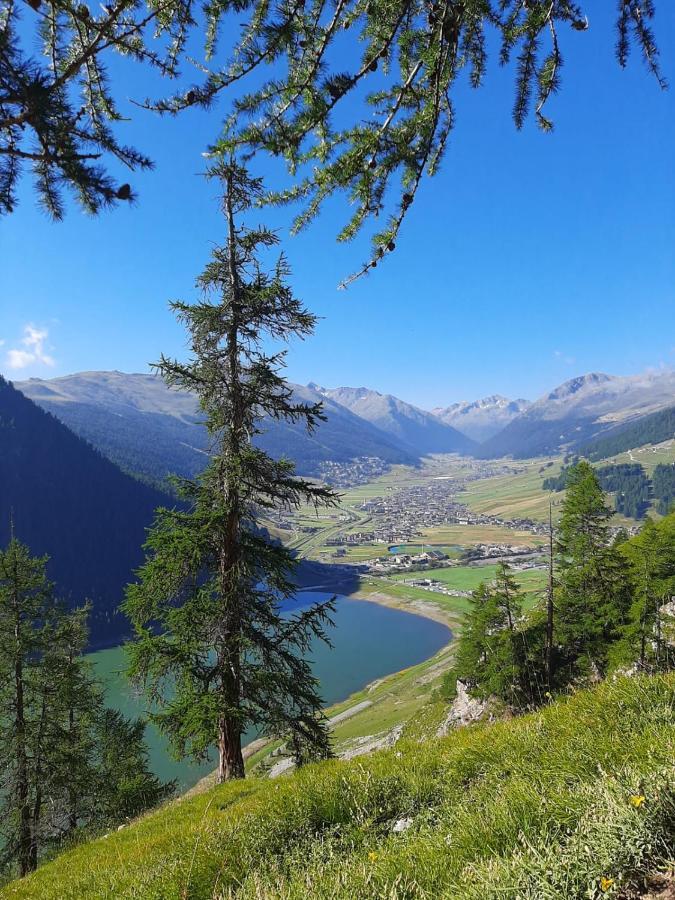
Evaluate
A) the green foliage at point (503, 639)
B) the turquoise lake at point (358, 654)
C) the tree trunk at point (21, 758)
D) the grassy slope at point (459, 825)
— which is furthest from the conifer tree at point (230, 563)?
the turquoise lake at point (358, 654)

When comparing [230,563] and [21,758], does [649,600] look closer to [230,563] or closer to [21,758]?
[230,563]

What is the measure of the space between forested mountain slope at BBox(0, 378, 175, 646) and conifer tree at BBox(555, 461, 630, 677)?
149472 mm

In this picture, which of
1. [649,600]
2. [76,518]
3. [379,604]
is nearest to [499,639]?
[649,600]

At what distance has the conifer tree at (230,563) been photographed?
377 inches

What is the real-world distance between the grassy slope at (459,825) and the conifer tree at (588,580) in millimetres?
25484

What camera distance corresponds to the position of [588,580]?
93.6 feet

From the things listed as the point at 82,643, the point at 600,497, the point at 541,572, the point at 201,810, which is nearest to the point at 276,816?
the point at 201,810

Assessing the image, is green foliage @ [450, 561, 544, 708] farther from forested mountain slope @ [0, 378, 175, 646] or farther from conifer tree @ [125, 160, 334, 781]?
forested mountain slope @ [0, 378, 175, 646]

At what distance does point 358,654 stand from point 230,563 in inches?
3573

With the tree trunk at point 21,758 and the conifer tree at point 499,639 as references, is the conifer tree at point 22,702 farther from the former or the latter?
the conifer tree at point 499,639

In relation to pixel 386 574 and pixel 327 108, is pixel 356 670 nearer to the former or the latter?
→ pixel 386 574

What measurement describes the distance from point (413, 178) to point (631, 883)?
5217 millimetres

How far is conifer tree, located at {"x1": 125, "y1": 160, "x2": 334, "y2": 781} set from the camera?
31.4ft

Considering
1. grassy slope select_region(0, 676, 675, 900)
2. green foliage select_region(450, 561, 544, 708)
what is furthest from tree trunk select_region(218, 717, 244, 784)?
green foliage select_region(450, 561, 544, 708)
